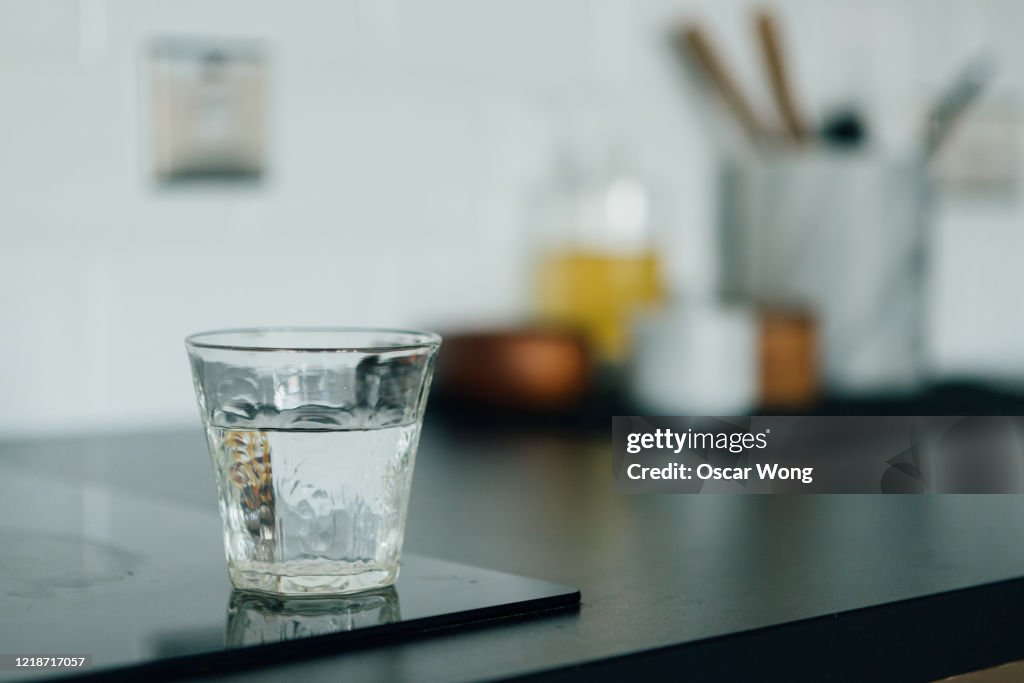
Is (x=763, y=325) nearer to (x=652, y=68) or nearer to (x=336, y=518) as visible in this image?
(x=652, y=68)

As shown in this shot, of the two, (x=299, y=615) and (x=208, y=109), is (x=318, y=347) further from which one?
(x=208, y=109)

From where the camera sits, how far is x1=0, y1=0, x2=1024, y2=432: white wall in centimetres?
112

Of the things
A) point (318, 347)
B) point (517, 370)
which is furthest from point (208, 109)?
point (318, 347)

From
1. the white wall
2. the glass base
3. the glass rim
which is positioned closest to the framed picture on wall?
the white wall

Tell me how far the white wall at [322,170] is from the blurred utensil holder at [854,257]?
12 centimetres

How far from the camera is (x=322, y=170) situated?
1.26 meters

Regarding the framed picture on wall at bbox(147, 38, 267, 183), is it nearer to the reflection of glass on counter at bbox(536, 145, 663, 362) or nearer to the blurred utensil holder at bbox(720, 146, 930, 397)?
the reflection of glass on counter at bbox(536, 145, 663, 362)

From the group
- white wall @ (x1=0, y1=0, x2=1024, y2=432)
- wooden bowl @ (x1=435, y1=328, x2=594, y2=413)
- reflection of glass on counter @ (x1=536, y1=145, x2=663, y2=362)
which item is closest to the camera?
white wall @ (x1=0, y1=0, x2=1024, y2=432)

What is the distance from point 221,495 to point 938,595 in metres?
0.31

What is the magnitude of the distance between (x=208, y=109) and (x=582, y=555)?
653 mm

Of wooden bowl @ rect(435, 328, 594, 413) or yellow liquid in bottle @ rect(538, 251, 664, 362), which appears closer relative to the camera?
wooden bowl @ rect(435, 328, 594, 413)

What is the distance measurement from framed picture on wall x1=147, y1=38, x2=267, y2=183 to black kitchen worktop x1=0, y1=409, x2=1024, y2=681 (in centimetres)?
27

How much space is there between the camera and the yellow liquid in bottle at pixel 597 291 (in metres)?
1.38

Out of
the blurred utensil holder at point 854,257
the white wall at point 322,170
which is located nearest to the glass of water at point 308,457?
the white wall at point 322,170
